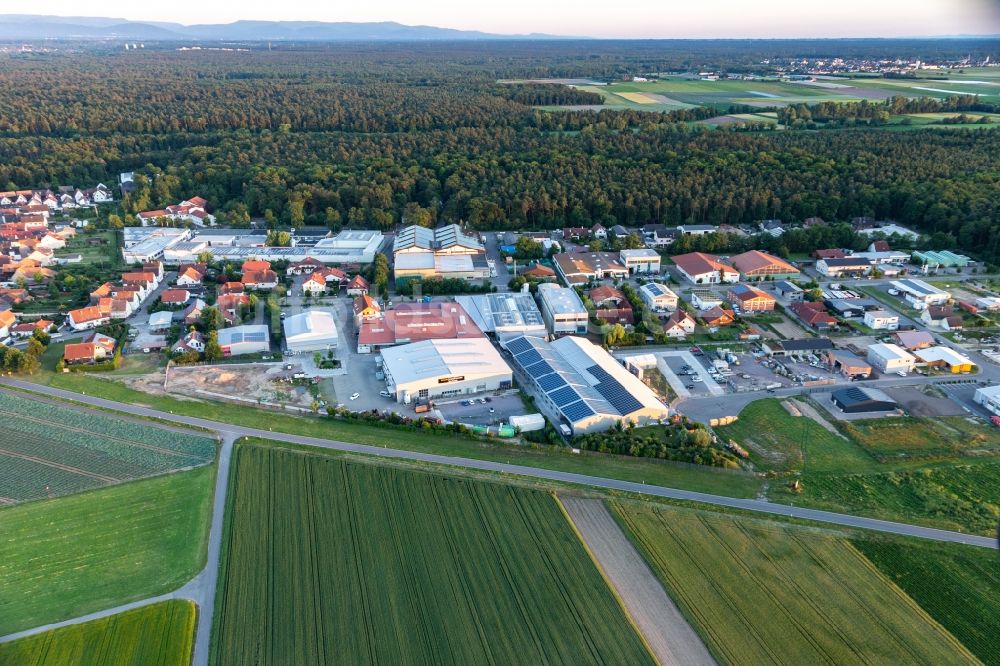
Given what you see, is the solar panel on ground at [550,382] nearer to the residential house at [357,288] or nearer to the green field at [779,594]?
the green field at [779,594]

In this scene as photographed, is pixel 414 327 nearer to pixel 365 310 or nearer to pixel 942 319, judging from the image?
pixel 365 310

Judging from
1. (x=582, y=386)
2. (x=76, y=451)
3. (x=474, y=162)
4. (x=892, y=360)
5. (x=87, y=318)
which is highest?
(x=474, y=162)

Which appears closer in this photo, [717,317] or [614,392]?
[614,392]

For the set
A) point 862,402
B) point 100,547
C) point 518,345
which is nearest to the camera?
point 100,547

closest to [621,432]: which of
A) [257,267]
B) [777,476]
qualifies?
[777,476]

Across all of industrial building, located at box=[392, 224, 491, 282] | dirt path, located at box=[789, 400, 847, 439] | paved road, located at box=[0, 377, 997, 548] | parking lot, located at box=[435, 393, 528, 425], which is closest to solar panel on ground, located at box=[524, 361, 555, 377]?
parking lot, located at box=[435, 393, 528, 425]

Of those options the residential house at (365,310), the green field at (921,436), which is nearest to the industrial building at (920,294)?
the green field at (921,436)

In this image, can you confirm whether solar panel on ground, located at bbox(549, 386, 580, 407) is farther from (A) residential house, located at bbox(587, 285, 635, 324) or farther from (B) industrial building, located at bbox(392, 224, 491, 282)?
(B) industrial building, located at bbox(392, 224, 491, 282)

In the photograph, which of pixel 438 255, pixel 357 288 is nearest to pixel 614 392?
pixel 357 288
